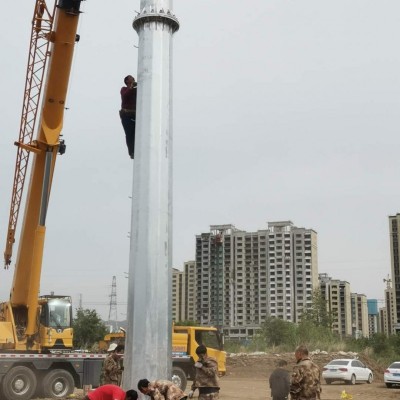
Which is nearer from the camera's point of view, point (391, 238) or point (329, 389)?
point (329, 389)

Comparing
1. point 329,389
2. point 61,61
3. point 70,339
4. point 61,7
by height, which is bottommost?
point 329,389

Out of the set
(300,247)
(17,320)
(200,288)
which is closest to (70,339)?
(17,320)

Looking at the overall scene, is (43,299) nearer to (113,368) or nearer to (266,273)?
(113,368)

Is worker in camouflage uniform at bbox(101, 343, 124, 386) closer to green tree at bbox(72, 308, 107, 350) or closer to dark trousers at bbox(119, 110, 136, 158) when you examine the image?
dark trousers at bbox(119, 110, 136, 158)

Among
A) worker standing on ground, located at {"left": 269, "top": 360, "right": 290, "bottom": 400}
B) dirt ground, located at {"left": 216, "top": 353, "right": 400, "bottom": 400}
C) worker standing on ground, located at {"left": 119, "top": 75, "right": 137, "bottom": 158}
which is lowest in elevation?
dirt ground, located at {"left": 216, "top": 353, "right": 400, "bottom": 400}

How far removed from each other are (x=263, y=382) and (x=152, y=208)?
30454mm

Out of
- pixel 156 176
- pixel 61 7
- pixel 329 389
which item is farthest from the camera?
pixel 329 389

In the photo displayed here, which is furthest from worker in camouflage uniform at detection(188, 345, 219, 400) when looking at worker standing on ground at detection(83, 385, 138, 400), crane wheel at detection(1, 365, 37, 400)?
crane wheel at detection(1, 365, 37, 400)

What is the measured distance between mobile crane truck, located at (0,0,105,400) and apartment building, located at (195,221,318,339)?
228ft

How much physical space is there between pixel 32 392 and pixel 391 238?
6926 cm

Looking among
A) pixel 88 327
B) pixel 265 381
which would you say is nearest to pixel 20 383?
pixel 265 381

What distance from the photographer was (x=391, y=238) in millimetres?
81875

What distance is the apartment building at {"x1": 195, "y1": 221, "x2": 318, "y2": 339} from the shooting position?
9094 centimetres

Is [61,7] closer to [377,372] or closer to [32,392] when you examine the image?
[32,392]
